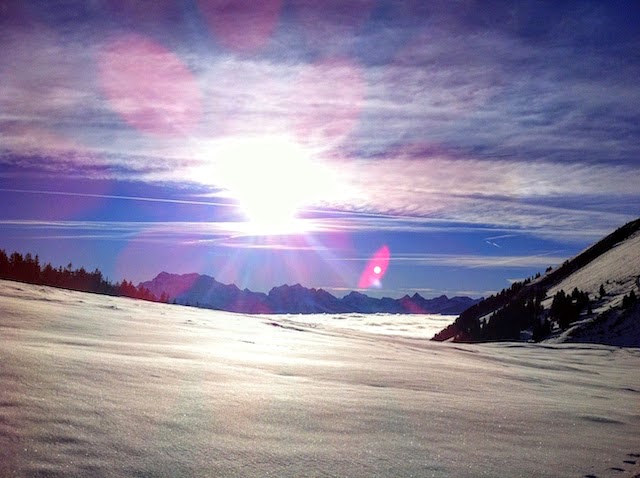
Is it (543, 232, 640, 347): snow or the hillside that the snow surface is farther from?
the hillside

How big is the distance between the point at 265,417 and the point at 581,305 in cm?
3986

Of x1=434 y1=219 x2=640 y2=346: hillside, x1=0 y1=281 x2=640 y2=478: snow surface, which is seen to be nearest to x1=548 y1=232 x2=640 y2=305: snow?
x1=434 y1=219 x2=640 y2=346: hillside

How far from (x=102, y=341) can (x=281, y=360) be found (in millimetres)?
2257

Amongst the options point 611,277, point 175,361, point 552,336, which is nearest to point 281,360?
point 175,361

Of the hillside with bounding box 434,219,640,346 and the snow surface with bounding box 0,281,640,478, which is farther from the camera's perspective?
the hillside with bounding box 434,219,640,346

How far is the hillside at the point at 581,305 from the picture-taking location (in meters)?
34.2

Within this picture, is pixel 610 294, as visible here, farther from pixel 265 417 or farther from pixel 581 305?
pixel 265 417

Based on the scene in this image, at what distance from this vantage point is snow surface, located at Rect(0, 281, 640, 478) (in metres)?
2.74

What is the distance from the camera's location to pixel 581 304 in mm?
37781

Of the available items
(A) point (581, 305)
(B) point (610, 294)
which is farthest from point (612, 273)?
(A) point (581, 305)

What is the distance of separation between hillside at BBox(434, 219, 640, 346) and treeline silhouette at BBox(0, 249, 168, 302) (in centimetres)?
3305

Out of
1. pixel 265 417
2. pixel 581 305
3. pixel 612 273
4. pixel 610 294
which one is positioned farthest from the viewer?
pixel 612 273

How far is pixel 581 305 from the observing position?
37.8 m

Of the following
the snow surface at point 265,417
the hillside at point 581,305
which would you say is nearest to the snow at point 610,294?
the hillside at point 581,305
